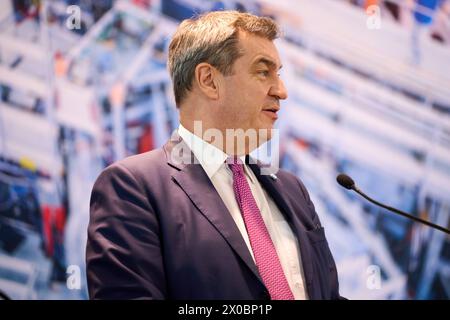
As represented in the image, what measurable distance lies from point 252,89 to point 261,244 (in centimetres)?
46

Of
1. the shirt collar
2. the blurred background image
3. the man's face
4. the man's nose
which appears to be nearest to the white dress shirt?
the shirt collar

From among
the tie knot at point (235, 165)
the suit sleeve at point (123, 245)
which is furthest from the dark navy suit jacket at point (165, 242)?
the tie knot at point (235, 165)

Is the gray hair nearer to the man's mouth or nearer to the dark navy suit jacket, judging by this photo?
the man's mouth

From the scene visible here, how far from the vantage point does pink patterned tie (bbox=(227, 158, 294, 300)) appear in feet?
5.03

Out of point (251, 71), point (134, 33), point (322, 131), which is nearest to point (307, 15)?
point (322, 131)

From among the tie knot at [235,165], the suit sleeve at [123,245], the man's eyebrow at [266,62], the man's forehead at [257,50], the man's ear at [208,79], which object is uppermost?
the man's forehead at [257,50]

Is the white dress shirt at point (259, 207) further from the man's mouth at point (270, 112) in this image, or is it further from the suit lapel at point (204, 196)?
the man's mouth at point (270, 112)

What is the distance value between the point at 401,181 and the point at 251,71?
134 cm

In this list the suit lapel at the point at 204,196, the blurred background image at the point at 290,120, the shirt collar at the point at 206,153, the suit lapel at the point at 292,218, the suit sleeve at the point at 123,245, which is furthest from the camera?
the blurred background image at the point at 290,120

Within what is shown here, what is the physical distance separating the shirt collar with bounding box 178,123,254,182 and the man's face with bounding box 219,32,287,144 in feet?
0.28

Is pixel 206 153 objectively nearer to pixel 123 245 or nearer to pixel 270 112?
pixel 270 112

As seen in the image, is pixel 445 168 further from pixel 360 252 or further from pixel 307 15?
pixel 307 15

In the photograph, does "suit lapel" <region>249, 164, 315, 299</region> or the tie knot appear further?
the tie knot

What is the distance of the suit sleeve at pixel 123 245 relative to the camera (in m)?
1.40
